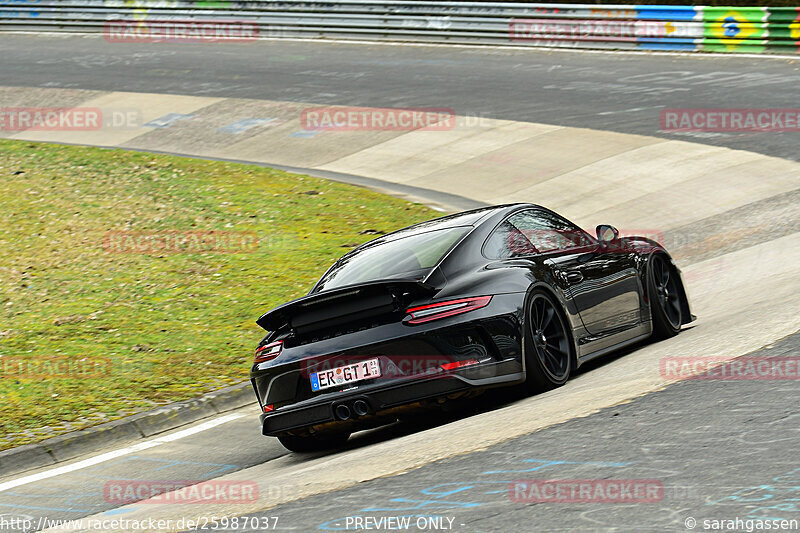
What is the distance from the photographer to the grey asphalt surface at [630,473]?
4527mm

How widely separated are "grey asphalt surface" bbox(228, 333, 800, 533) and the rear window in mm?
1740

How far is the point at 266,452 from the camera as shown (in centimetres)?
755

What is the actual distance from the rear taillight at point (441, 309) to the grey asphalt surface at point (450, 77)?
33.9 ft

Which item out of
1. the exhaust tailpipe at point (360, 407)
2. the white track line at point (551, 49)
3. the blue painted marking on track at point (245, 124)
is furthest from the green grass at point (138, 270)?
the white track line at point (551, 49)

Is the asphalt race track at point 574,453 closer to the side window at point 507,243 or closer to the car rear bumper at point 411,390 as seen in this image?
the car rear bumper at point 411,390

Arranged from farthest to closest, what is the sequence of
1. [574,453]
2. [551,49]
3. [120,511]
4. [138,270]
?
1. [551,49]
2. [138,270]
3. [120,511]
4. [574,453]

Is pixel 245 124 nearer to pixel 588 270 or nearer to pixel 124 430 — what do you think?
pixel 124 430

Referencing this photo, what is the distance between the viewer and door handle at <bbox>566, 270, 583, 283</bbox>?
7.78m

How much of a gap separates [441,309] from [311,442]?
1.38m

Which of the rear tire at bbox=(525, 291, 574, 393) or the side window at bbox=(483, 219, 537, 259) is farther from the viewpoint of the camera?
the side window at bbox=(483, 219, 537, 259)

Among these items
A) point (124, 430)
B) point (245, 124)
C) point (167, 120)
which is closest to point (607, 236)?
point (124, 430)

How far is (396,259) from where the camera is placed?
7.54 metres

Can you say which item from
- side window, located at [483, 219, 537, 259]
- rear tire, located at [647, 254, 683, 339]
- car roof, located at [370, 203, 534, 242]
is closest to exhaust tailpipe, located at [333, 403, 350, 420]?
side window, located at [483, 219, 537, 259]

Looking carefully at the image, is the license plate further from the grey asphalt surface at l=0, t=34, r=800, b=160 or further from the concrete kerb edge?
the grey asphalt surface at l=0, t=34, r=800, b=160
